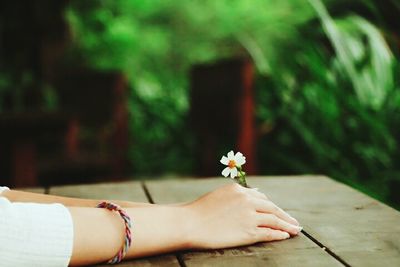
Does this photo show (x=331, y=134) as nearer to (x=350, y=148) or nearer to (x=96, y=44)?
(x=350, y=148)

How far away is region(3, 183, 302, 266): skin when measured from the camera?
2.83ft

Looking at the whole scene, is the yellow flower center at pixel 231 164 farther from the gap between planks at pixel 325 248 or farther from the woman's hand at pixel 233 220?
the gap between planks at pixel 325 248

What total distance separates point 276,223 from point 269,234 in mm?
30

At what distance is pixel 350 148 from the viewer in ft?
7.93

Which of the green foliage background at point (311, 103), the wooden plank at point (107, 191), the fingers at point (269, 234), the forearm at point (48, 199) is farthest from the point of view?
the green foliage background at point (311, 103)

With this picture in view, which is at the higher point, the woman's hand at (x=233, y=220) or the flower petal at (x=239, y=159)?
the flower petal at (x=239, y=159)

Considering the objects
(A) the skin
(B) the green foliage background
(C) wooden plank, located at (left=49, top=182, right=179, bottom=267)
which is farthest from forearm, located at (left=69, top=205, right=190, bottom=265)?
(B) the green foliage background

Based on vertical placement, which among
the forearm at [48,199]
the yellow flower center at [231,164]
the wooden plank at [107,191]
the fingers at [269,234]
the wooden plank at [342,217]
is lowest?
the wooden plank at [107,191]

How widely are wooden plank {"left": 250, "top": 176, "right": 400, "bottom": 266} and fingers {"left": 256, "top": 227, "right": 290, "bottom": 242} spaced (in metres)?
0.06

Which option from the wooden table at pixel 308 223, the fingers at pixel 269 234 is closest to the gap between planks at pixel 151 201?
the wooden table at pixel 308 223

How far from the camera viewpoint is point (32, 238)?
83cm

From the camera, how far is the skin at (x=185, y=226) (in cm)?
86

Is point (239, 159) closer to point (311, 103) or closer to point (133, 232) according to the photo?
point (133, 232)

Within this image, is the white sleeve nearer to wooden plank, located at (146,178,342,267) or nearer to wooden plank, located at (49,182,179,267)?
wooden plank, located at (146,178,342,267)
